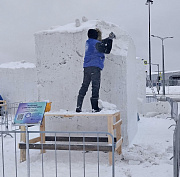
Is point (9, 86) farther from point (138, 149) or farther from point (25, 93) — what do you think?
point (138, 149)

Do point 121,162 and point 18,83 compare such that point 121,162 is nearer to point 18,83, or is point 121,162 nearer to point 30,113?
point 30,113

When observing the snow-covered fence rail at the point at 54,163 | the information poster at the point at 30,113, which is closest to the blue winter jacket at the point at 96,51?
the snow-covered fence rail at the point at 54,163

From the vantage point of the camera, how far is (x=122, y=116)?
240 inches

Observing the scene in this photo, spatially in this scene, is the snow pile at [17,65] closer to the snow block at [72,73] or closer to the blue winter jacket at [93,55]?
the snow block at [72,73]

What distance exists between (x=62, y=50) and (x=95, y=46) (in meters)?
1.25

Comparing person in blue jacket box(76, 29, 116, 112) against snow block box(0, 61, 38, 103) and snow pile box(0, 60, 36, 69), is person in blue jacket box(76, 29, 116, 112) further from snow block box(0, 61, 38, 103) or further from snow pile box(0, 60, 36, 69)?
snow pile box(0, 60, 36, 69)

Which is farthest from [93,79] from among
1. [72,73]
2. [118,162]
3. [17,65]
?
[17,65]

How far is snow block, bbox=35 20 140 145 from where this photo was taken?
19.9 feet

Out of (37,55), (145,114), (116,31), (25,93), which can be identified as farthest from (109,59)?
(25,93)

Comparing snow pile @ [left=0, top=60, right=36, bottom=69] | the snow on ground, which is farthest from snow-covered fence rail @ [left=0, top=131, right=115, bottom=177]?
snow pile @ [left=0, top=60, right=36, bottom=69]

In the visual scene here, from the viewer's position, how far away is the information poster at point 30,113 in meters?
3.77

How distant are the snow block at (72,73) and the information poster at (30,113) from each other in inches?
84.9

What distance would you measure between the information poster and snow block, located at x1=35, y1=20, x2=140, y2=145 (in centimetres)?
216

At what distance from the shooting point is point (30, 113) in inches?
153
